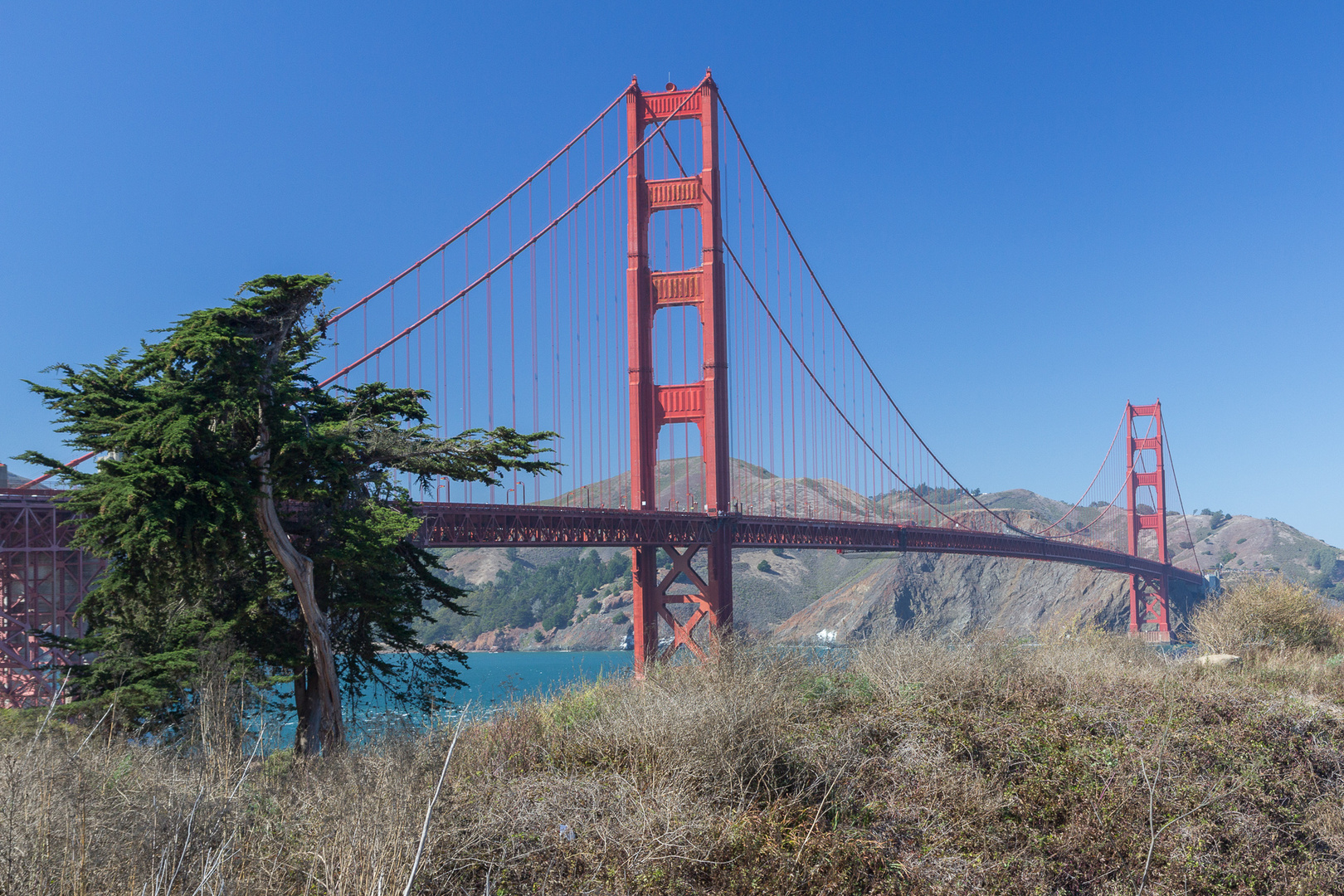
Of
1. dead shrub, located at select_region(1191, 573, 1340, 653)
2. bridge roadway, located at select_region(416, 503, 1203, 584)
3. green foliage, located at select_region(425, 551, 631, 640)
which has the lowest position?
green foliage, located at select_region(425, 551, 631, 640)

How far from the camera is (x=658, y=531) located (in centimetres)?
3219

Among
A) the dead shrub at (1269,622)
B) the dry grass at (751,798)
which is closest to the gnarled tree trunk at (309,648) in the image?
the dry grass at (751,798)

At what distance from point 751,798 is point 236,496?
697 centimetres

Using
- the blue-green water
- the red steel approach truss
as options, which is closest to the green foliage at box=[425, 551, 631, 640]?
the red steel approach truss

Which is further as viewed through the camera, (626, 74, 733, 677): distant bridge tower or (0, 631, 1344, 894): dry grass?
(626, 74, 733, 677): distant bridge tower

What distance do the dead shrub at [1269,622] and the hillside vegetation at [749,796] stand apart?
423 inches

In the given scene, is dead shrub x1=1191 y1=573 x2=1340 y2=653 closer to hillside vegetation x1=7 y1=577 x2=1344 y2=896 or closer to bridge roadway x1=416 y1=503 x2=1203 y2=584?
hillside vegetation x1=7 y1=577 x2=1344 y2=896

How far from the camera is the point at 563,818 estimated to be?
6840 mm

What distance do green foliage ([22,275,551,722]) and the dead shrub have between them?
1561 cm

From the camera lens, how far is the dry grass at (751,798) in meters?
5.73

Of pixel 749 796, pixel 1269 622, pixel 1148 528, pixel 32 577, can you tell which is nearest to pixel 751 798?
pixel 749 796

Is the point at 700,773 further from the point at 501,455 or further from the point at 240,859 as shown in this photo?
the point at 501,455

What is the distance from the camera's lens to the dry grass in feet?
18.8

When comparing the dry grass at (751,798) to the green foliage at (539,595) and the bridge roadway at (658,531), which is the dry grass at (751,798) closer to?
the bridge roadway at (658,531)
